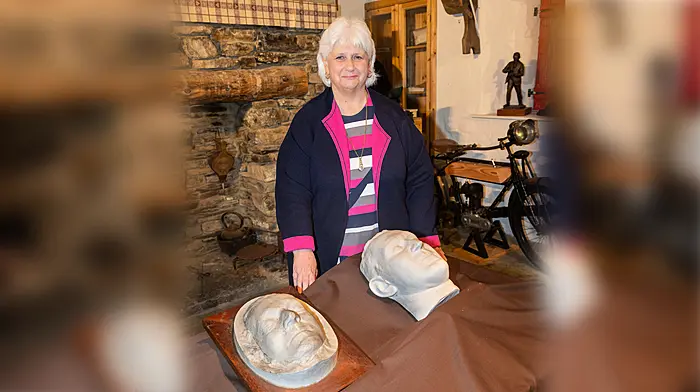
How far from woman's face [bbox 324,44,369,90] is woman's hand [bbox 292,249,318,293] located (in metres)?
0.57

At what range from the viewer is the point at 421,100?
462 cm

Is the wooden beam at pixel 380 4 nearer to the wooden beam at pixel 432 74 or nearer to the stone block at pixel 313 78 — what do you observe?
the wooden beam at pixel 432 74

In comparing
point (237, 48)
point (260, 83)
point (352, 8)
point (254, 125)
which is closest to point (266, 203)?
point (254, 125)

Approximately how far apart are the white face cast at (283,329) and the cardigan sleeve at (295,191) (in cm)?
55

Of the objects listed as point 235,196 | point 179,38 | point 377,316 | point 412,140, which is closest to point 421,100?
point 235,196

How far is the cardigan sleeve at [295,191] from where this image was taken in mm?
1519

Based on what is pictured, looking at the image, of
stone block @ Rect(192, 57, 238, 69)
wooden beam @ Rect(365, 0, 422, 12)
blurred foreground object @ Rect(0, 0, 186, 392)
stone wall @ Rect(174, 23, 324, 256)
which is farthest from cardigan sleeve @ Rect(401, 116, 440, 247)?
wooden beam @ Rect(365, 0, 422, 12)

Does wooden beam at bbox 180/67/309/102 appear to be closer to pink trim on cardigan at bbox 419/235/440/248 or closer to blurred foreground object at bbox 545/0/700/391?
pink trim on cardigan at bbox 419/235/440/248

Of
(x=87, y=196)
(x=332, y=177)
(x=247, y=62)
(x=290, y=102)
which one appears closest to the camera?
(x=87, y=196)

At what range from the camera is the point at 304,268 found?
58.7 inches

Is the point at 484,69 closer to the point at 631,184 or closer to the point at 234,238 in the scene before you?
the point at 234,238

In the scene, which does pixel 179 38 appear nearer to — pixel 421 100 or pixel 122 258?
pixel 122 258

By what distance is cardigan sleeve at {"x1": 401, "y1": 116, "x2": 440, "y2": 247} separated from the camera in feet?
5.26

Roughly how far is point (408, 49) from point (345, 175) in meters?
3.43
